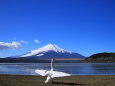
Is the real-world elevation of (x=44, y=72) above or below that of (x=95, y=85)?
above

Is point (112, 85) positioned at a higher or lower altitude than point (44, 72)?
lower

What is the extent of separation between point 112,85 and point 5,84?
9.32 m

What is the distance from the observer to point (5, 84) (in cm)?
1962

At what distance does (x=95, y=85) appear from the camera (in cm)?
1991

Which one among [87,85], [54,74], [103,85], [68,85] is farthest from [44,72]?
Result: [103,85]

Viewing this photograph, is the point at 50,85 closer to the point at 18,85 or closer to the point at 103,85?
the point at 18,85

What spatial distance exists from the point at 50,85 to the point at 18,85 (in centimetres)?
272

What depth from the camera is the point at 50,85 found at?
64.5ft

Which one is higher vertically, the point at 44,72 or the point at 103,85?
the point at 44,72

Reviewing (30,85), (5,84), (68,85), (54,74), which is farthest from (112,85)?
(5,84)

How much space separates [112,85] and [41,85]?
622 centimetres

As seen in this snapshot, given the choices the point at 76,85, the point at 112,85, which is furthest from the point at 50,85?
the point at 112,85

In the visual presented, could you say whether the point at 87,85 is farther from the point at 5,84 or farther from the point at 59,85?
the point at 5,84

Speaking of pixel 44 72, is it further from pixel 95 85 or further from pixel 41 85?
pixel 95 85
